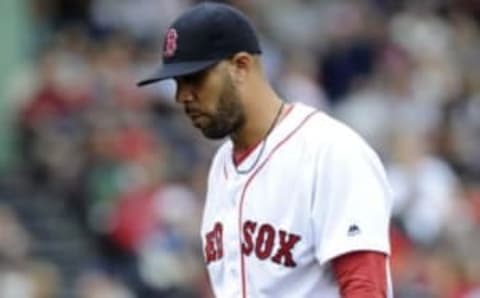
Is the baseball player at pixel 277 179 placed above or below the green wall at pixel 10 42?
below

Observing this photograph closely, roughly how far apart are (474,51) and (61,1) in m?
2.99

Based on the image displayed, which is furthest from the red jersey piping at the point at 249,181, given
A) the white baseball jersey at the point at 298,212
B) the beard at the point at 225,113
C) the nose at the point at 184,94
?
the nose at the point at 184,94

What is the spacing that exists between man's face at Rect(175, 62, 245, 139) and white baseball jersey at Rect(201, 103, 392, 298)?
0.20m

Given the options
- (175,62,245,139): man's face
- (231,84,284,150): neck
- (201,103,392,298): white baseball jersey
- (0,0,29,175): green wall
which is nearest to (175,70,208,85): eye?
(175,62,245,139): man's face

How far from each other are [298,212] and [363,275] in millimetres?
261

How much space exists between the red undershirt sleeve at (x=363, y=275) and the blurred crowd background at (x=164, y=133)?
4.94 metres

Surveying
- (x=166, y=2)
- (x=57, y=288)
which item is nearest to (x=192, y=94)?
(x=57, y=288)

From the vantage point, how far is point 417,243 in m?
10.6

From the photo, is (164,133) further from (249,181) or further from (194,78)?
(194,78)

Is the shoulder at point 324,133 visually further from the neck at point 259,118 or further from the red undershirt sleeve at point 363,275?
the red undershirt sleeve at point 363,275

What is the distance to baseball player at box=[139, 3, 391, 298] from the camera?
4.61 metres

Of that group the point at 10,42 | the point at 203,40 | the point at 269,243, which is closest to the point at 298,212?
the point at 269,243

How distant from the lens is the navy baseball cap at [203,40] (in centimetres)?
468

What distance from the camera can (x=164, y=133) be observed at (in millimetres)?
11977
